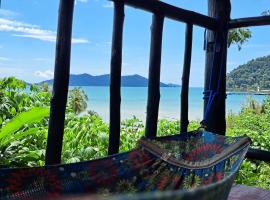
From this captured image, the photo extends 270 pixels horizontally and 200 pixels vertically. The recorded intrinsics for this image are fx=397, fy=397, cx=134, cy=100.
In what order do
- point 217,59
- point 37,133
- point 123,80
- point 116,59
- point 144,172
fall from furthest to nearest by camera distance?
point 37,133 → point 217,59 → point 123,80 → point 116,59 → point 144,172

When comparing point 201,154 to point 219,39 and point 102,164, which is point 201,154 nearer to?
point 102,164

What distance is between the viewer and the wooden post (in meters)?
1.17

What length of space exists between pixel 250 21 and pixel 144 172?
1052mm

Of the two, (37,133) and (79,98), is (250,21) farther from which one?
(79,98)

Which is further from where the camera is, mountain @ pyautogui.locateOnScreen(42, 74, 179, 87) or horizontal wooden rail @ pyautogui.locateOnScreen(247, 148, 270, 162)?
horizontal wooden rail @ pyautogui.locateOnScreen(247, 148, 270, 162)

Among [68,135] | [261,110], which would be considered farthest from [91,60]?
[68,135]

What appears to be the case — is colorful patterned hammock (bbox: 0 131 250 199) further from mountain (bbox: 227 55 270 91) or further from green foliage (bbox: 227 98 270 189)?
mountain (bbox: 227 55 270 91)

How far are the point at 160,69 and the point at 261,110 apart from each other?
292 inches

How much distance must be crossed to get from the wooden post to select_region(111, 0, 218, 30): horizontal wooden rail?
10.3 inches

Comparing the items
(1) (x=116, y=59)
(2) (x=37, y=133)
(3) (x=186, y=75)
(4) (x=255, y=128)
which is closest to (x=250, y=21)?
(3) (x=186, y=75)

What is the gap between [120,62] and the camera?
136 centimetres

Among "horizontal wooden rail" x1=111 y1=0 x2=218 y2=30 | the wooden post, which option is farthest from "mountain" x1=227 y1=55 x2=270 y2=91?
the wooden post

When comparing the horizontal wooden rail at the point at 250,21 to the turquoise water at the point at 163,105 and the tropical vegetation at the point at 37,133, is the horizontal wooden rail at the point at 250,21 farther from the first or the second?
the tropical vegetation at the point at 37,133

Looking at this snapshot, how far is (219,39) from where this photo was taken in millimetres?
1869
